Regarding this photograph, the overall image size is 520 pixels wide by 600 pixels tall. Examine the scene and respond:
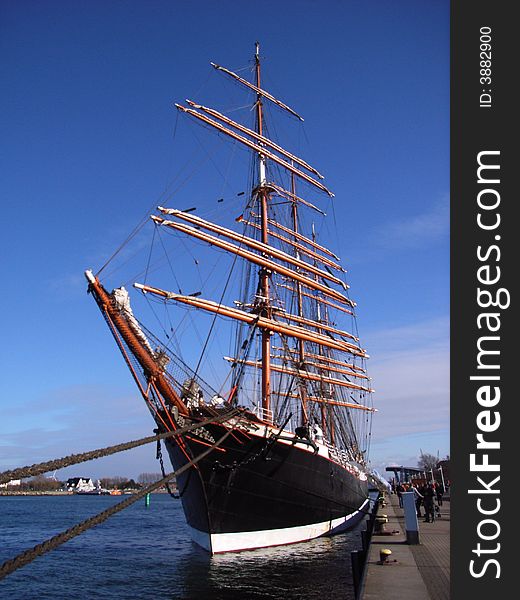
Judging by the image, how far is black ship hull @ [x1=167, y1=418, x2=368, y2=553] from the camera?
19.6 metres

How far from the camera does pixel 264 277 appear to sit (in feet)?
101

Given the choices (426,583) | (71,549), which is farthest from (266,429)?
(71,549)

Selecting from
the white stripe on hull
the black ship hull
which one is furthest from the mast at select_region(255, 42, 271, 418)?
the white stripe on hull

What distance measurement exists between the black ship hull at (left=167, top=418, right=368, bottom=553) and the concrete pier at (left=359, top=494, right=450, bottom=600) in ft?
16.3

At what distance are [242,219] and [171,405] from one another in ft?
62.4

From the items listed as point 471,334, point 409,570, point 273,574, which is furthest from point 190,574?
point 471,334

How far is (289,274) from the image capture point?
30828 mm

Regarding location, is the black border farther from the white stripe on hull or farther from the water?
the white stripe on hull

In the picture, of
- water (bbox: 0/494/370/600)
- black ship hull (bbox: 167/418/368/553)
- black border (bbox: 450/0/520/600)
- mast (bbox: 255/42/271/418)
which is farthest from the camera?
mast (bbox: 255/42/271/418)

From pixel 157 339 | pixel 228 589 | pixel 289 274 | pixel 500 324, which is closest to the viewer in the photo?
pixel 500 324

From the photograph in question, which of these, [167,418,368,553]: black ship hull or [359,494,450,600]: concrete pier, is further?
[167,418,368,553]: black ship hull

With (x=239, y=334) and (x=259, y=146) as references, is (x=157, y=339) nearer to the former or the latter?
(x=239, y=334)

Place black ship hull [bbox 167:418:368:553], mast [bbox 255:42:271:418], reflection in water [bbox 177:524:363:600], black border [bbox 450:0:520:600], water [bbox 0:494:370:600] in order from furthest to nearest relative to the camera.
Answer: mast [bbox 255:42:271:418] → black ship hull [bbox 167:418:368:553] → water [bbox 0:494:370:600] → reflection in water [bbox 177:524:363:600] → black border [bbox 450:0:520:600]

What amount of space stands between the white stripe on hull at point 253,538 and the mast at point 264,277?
5.07m
